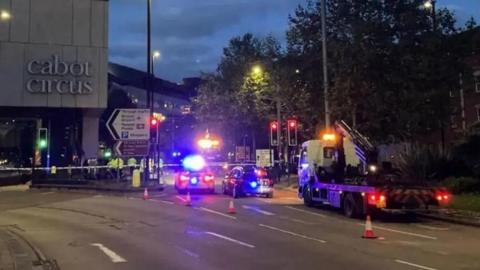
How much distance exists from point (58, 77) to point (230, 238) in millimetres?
34071

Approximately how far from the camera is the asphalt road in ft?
39.6

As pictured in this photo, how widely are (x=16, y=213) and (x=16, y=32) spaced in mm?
24514

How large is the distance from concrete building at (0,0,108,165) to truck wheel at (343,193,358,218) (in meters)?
28.3

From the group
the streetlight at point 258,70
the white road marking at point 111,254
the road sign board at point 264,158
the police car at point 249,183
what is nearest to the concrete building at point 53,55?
the streetlight at point 258,70

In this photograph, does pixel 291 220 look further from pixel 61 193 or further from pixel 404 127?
pixel 61 193

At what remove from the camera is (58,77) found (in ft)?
153

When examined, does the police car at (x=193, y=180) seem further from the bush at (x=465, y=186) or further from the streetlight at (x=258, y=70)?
the streetlight at (x=258, y=70)

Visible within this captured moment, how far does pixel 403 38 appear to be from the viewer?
31797 millimetres

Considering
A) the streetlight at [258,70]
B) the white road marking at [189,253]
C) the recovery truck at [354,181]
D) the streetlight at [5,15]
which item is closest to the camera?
the white road marking at [189,253]

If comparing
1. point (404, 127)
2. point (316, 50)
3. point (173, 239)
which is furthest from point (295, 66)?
point (173, 239)

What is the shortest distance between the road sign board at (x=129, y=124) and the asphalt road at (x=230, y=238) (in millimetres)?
5960

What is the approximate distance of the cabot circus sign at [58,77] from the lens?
151 ft

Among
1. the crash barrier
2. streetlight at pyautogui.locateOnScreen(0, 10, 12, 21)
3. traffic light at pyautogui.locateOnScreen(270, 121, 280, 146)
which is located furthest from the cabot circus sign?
traffic light at pyautogui.locateOnScreen(270, 121, 280, 146)

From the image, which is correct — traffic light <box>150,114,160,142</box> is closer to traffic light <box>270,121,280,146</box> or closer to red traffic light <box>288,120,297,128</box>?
red traffic light <box>288,120,297,128</box>
